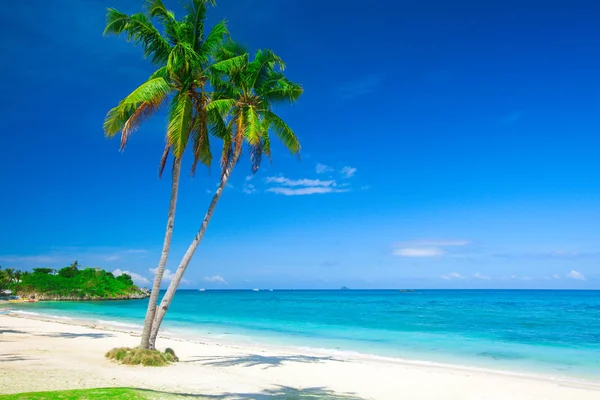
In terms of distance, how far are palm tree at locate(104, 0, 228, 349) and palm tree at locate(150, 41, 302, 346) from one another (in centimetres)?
49

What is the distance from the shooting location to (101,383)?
7.96 metres

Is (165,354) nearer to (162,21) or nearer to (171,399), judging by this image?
(171,399)

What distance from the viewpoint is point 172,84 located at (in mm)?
11617

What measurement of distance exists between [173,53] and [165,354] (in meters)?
8.28

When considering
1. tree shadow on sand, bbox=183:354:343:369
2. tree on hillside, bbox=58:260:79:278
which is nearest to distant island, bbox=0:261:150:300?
tree on hillside, bbox=58:260:79:278

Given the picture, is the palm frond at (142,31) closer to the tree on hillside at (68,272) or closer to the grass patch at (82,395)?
the grass patch at (82,395)

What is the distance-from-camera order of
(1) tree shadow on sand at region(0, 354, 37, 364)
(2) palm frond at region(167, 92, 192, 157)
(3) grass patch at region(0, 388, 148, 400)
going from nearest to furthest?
(3) grass patch at region(0, 388, 148, 400)
(1) tree shadow on sand at region(0, 354, 37, 364)
(2) palm frond at region(167, 92, 192, 157)

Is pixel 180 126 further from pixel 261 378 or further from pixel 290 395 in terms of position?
pixel 290 395

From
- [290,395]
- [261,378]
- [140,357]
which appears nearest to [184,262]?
[140,357]

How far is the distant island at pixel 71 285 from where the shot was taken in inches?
2789

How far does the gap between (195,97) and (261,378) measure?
26.0 ft

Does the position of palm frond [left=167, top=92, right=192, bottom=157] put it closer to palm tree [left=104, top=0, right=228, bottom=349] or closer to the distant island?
palm tree [left=104, top=0, right=228, bottom=349]

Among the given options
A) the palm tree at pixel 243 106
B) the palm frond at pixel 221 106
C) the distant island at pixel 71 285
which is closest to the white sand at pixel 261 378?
the palm tree at pixel 243 106

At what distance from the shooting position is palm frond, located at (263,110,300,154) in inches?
521
